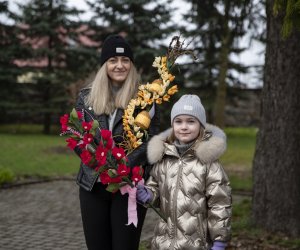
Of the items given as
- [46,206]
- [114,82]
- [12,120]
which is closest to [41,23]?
[12,120]

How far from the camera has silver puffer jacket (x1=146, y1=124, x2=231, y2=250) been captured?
11.0ft

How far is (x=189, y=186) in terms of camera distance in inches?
133

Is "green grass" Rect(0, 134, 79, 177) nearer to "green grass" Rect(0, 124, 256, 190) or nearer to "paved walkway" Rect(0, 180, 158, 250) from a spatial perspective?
"green grass" Rect(0, 124, 256, 190)

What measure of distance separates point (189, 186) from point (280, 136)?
3.40 m

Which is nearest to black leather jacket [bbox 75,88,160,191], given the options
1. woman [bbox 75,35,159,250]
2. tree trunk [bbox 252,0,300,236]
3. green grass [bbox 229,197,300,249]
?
woman [bbox 75,35,159,250]

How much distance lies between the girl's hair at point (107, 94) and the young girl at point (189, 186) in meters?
0.37

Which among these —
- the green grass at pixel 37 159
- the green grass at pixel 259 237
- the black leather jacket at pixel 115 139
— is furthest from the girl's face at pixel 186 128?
the green grass at pixel 37 159

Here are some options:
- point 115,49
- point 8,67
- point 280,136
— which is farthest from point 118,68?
point 8,67

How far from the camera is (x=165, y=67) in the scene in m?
3.71

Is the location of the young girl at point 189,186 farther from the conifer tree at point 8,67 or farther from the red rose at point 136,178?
the conifer tree at point 8,67

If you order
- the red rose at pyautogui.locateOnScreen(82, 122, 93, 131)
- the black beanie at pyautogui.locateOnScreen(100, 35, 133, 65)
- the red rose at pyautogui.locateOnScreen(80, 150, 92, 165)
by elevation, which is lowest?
the red rose at pyautogui.locateOnScreen(80, 150, 92, 165)

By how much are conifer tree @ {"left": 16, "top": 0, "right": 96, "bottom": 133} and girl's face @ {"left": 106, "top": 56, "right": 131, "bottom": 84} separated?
20.2 m

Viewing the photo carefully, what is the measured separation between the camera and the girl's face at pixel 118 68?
377 centimetres

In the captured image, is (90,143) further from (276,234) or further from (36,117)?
(36,117)
